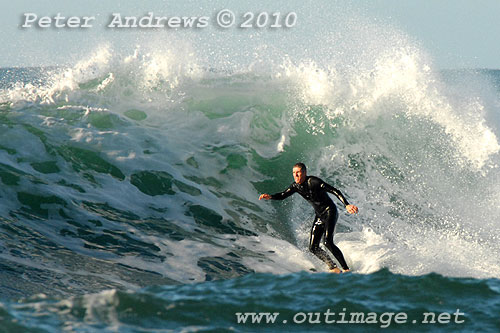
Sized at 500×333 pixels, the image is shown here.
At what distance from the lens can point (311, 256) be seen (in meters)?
9.41

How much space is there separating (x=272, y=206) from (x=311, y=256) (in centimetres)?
268

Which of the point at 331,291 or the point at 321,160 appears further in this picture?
the point at 321,160

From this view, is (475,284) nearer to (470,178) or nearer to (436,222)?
(436,222)

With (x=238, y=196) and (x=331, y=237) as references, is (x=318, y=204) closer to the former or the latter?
(x=331, y=237)

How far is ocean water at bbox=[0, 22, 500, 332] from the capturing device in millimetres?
5355

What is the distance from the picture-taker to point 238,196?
12.2 metres

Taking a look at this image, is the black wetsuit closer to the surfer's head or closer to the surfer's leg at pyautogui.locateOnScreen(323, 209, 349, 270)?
the surfer's leg at pyautogui.locateOnScreen(323, 209, 349, 270)

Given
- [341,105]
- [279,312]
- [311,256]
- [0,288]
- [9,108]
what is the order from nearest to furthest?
[279,312] → [0,288] → [311,256] → [9,108] → [341,105]

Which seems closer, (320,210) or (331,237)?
(331,237)

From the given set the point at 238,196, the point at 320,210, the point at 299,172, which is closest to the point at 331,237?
the point at 320,210

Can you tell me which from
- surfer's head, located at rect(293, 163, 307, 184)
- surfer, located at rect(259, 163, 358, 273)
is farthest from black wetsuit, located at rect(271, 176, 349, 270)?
surfer's head, located at rect(293, 163, 307, 184)

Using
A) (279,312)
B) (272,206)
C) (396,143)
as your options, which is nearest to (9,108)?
(272,206)

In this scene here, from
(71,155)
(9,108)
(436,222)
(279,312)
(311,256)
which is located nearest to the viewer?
(279,312)

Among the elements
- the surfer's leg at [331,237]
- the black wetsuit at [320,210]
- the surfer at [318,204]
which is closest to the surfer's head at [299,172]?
the surfer at [318,204]
